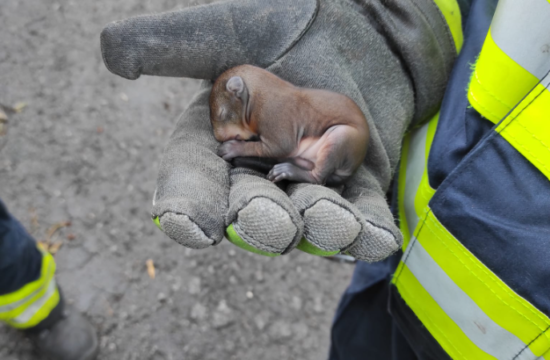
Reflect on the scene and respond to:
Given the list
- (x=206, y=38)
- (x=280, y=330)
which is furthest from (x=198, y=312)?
(x=206, y=38)

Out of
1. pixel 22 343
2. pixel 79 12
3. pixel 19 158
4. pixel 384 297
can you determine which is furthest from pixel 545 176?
pixel 79 12

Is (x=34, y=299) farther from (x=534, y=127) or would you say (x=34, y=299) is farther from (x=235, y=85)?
(x=534, y=127)

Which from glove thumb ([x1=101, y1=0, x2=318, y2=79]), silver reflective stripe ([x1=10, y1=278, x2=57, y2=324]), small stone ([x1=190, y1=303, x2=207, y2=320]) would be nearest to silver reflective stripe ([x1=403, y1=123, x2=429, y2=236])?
glove thumb ([x1=101, y1=0, x2=318, y2=79])

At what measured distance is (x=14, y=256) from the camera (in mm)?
2076

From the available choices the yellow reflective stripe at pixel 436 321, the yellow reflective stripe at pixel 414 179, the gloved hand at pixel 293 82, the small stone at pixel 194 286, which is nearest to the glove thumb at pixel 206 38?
the gloved hand at pixel 293 82

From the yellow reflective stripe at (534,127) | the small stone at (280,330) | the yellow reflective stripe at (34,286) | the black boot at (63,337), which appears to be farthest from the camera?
the small stone at (280,330)

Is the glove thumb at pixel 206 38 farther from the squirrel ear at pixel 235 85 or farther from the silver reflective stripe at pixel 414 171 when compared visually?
the silver reflective stripe at pixel 414 171

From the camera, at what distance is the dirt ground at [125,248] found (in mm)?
2756

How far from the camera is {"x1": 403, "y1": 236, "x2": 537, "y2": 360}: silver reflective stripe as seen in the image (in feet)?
4.24

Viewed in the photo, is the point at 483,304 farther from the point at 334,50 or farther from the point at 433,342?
the point at 334,50

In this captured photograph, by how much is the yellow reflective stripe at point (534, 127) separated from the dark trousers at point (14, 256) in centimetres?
204

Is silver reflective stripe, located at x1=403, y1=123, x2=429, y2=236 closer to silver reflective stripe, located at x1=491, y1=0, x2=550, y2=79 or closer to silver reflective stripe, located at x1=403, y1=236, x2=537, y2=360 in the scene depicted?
silver reflective stripe, located at x1=403, y1=236, x2=537, y2=360

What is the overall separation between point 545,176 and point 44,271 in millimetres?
2235

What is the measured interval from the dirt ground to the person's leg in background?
116 mm
